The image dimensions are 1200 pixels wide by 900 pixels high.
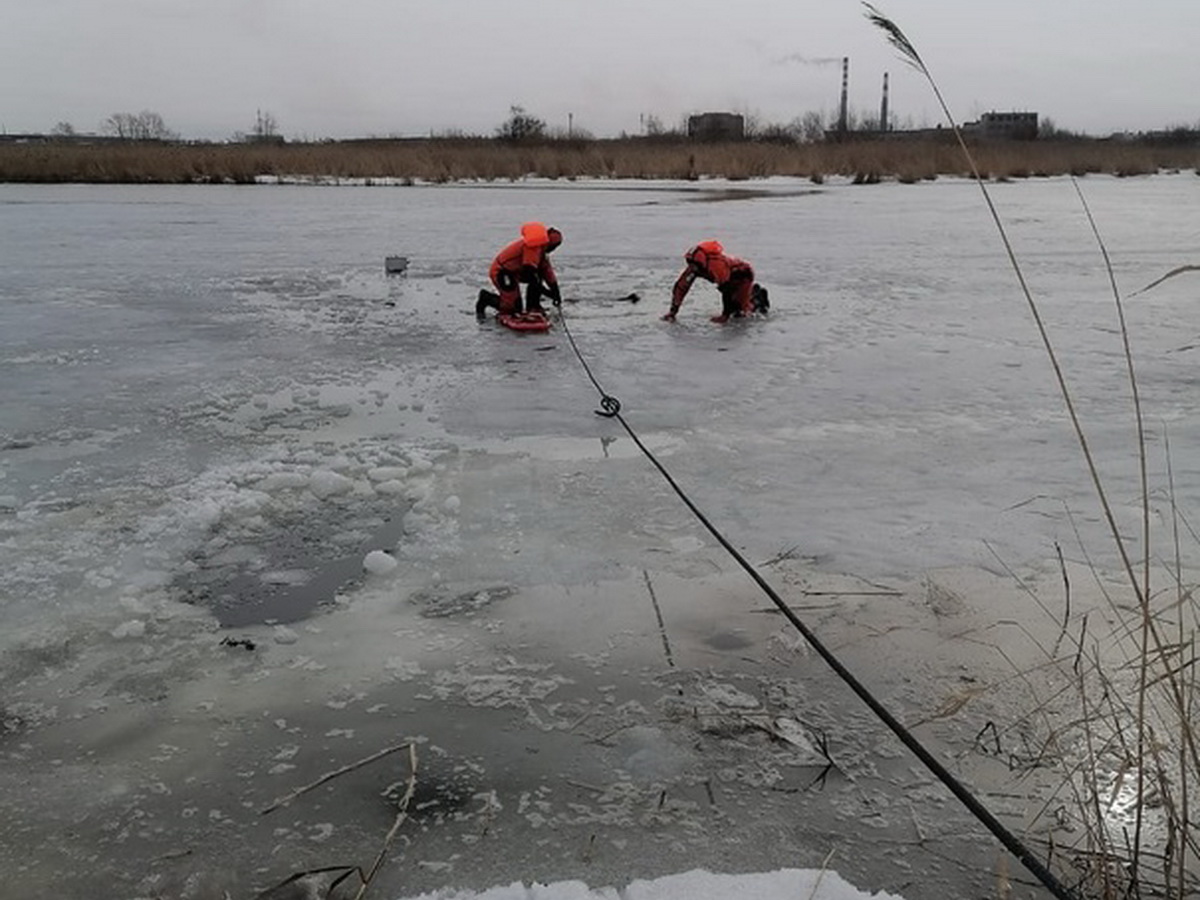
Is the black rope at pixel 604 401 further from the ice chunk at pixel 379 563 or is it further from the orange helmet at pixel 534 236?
the ice chunk at pixel 379 563

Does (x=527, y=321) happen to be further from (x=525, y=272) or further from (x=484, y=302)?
(x=484, y=302)

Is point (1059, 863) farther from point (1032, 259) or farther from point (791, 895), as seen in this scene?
point (1032, 259)

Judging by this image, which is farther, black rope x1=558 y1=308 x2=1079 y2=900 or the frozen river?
the frozen river

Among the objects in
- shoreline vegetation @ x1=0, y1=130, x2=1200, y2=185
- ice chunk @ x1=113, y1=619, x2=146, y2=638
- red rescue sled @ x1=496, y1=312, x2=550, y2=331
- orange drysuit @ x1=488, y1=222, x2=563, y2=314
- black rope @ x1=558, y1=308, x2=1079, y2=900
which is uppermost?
shoreline vegetation @ x1=0, y1=130, x2=1200, y2=185

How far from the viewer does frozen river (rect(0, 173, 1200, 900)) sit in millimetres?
1864

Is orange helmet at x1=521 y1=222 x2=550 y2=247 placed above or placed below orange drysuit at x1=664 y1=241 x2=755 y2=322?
above

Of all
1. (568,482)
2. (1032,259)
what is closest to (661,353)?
(568,482)

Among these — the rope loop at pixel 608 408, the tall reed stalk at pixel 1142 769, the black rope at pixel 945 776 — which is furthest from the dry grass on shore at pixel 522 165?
the tall reed stalk at pixel 1142 769

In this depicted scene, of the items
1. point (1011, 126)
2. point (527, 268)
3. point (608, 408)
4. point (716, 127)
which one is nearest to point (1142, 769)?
point (608, 408)

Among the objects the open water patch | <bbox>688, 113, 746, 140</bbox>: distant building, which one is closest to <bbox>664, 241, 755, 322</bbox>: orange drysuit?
the open water patch

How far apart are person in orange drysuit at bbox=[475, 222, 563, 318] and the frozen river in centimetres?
38

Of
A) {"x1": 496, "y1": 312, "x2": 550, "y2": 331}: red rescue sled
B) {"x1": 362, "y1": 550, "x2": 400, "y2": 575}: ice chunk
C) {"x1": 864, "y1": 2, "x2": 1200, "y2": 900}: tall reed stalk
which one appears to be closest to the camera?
{"x1": 864, "y1": 2, "x2": 1200, "y2": 900}: tall reed stalk

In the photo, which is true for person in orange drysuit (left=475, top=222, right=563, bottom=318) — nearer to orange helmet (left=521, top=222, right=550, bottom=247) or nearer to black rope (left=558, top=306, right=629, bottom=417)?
orange helmet (left=521, top=222, right=550, bottom=247)

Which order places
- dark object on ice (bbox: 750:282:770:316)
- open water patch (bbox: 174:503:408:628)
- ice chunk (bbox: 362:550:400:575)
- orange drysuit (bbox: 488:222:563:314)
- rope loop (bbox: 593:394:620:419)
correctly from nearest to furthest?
open water patch (bbox: 174:503:408:628) < ice chunk (bbox: 362:550:400:575) < rope loop (bbox: 593:394:620:419) < orange drysuit (bbox: 488:222:563:314) < dark object on ice (bbox: 750:282:770:316)
